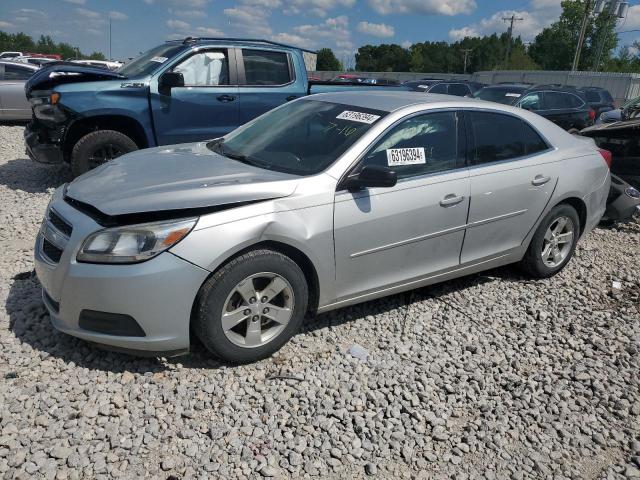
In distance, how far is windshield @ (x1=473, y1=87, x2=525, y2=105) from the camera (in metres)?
12.7

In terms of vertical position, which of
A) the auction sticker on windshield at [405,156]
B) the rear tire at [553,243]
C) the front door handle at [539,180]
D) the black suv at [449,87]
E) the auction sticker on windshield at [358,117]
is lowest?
the rear tire at [553,243]

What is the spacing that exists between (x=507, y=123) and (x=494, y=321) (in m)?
1.58

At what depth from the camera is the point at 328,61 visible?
276 ft

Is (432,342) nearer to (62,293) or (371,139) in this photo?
(371,139)

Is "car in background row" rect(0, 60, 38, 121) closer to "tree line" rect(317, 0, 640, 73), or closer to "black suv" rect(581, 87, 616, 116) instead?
"black suv" rect(581, 87, 616, 116)

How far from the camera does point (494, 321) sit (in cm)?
407

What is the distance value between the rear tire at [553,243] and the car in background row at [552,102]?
857 centimetres

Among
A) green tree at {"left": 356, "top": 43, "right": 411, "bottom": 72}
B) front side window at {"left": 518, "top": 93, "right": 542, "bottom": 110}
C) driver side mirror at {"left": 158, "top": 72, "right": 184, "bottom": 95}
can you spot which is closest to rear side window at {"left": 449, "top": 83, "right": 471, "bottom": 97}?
front side window at {"left": 518, "top": 93, "right": 542, "bottom": 110}

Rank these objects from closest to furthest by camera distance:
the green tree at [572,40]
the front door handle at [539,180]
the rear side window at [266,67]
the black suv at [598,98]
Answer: the front door handle at [539,180], the rear side window at [266,67], the black suv at [598,98], the green tree at [572,40]

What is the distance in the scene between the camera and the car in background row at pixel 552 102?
41.7 feet

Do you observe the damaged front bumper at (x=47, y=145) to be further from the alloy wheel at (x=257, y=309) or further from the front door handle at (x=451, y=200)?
the front door handle at (x=451, y=200)

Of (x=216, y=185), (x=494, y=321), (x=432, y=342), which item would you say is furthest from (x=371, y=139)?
(x=494, y=321)

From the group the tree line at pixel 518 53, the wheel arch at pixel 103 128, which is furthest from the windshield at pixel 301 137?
the tree line at pixel 518 53

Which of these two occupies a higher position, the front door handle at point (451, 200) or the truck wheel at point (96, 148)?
the front door handle at point (451, 200)
